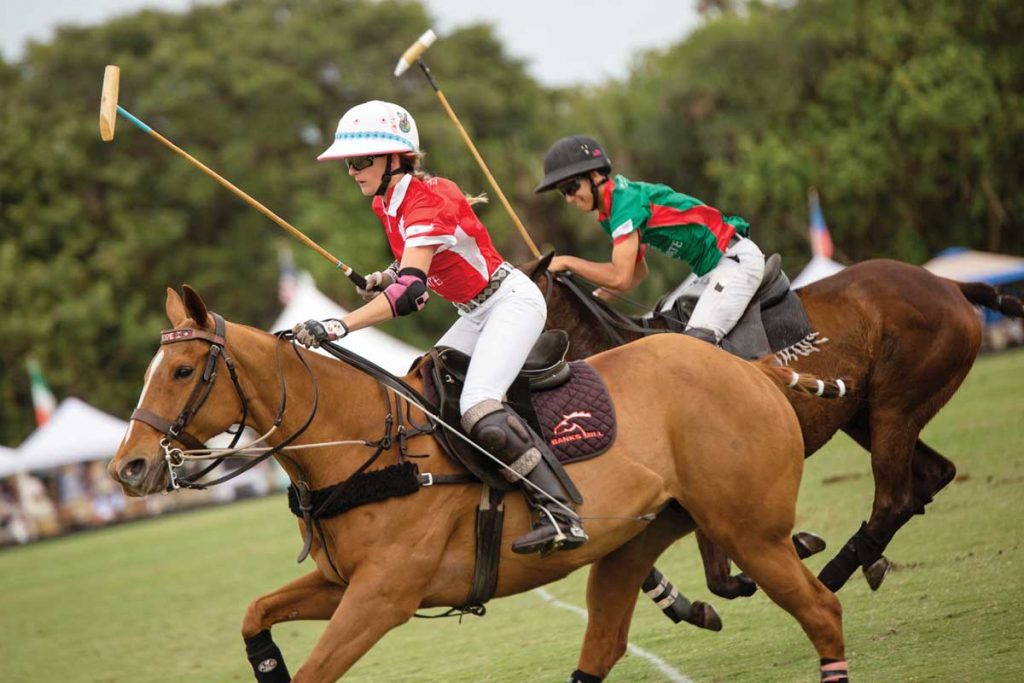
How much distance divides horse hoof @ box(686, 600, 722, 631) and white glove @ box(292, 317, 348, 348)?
3282 millimetres

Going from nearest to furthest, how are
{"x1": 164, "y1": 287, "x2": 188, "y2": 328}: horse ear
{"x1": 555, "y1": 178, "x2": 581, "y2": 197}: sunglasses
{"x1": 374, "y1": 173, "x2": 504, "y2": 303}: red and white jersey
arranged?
{"x1": 164, "y1": 287, "x2": 188, "y2": 328}: horse ear, {"x1": 374, "y1": 173, "x2": 504, "y2": 303}: red and white jersey, {"x1": 555, "y1": 178, "x2": 581, "y2": 197}: sunglasses

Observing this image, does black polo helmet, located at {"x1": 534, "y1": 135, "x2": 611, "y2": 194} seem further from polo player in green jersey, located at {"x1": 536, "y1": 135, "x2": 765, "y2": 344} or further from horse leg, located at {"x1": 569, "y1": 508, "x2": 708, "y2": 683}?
horse leg, located at {"x1": 569, "y1": 508, "x2": 708, "y2": 683}

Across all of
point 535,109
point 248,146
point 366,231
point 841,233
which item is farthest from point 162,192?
point 841,233

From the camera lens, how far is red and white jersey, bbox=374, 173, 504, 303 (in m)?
5.98

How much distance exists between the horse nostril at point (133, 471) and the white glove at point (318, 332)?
851mm

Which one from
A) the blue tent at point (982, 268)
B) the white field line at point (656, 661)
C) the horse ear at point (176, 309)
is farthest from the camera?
the blue tent at point (982, 268)

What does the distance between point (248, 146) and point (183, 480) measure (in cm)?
4448

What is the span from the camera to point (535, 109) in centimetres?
5378

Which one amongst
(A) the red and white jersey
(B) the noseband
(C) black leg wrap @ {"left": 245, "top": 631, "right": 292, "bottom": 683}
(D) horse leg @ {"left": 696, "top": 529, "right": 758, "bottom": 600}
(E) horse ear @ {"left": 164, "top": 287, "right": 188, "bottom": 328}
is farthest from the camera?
(D) horse leg @ {"left": 696, "top": 529, "right": 758, "bottom": 600}

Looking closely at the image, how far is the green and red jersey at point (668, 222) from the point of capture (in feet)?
26.6

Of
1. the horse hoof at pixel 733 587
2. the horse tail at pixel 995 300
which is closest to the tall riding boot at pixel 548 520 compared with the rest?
the horse hoof at pixel 733 587

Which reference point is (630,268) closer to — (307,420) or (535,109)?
(307,420)

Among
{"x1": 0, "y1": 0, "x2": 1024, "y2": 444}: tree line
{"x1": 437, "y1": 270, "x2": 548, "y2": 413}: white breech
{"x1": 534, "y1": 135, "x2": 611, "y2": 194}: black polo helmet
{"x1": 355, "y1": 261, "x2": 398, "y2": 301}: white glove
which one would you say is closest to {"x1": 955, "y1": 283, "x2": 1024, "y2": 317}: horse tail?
{"x1": 534, "y1": 135, "x2": 611, "y2": 194}: black polo helmet

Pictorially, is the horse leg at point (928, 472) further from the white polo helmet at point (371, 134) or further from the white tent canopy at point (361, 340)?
the white tent canopy at point (361, 340)
